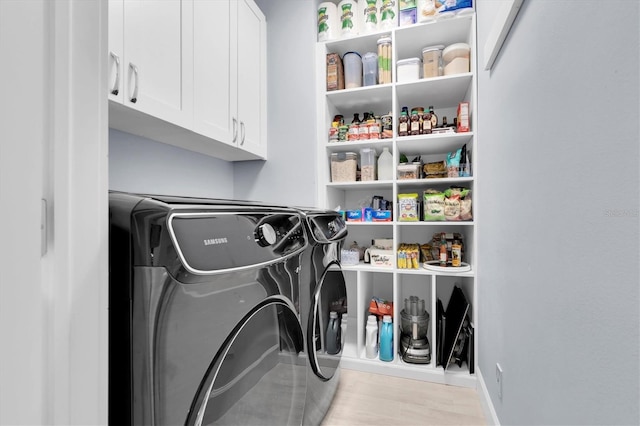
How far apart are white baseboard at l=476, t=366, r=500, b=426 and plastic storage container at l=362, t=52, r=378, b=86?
194cm

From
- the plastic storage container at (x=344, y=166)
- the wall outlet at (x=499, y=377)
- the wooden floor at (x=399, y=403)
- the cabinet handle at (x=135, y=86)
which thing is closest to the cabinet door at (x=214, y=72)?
the cabinet handle at (x=135, y=86)

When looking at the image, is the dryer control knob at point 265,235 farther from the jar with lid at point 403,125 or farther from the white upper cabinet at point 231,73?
the jar with lid at point 403,125

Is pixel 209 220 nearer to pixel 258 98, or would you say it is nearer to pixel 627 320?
pixel 627 320

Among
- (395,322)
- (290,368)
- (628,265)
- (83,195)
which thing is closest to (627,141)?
(628,265)

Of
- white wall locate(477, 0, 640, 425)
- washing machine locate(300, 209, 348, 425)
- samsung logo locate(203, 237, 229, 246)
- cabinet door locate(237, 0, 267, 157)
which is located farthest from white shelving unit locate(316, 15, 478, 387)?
samsung logo locate(203, 237, 229, 246)

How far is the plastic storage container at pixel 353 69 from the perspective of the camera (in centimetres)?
208

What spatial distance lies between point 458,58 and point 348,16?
817mm

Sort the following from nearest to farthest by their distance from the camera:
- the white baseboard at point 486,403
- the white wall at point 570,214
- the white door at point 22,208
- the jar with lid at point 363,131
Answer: the white door at point 22,208
the white wall at point 570,214
the white baseboard at point 486,403
the jar with lid at point 363,131

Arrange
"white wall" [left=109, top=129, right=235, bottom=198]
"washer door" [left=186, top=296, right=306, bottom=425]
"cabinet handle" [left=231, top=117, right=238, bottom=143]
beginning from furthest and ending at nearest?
"cabinet handle" [left=231, top=117, right=238, bottom=143] < "white wall" [left=109, top=129, right=235, bottom=198] < "washer door" [left=186, top=296, right=306, bottom=425]

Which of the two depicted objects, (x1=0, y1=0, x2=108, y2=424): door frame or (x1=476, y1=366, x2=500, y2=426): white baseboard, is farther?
(x1=476, y1=366, x2=500, y2=426): white baseboard

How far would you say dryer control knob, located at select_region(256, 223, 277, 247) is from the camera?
0.73 m

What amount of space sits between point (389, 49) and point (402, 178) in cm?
86

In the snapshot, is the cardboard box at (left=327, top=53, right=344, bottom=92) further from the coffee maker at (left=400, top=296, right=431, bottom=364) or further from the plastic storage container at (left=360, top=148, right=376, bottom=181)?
the coffee maker at (left=400, top=296, right=431, bottom=364)

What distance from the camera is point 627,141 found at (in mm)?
503
